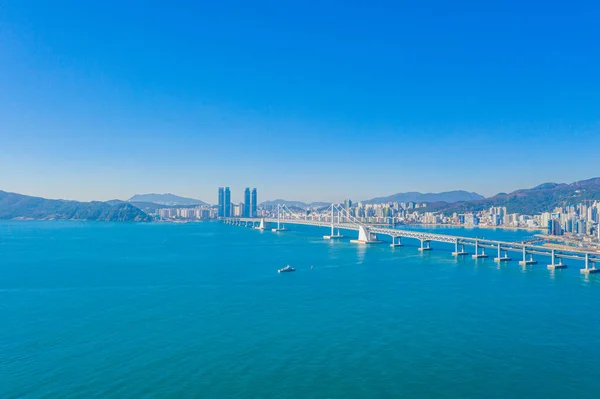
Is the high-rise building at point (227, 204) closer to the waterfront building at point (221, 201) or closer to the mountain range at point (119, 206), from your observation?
the waterfront building at point (221, 201)

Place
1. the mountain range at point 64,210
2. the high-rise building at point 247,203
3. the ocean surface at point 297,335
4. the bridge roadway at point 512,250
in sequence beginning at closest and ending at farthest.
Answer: the ocean surface at point 297,335 < the bridge roadway at point 512,250 < the mountain range at point 64,210 < the high-rise building at point 247,203

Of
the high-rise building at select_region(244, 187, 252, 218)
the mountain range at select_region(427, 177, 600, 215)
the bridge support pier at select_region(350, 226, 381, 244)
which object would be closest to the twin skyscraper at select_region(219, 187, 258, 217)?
the high-rise building at select_region(244, 187, 252, 218)

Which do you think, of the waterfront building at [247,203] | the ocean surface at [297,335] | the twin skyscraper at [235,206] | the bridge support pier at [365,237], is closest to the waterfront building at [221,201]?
the twin skyscraper at [235,206]

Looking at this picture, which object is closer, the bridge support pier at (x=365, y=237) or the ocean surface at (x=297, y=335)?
the ocean surface at (x=297, y=335)

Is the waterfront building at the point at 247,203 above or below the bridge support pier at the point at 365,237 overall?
above

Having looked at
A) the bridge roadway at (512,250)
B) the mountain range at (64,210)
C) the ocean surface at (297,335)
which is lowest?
the ocean surface at (297,335)

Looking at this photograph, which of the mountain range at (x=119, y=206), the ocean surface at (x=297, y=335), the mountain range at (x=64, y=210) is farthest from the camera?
the mountain range at (x=64, y=210)
